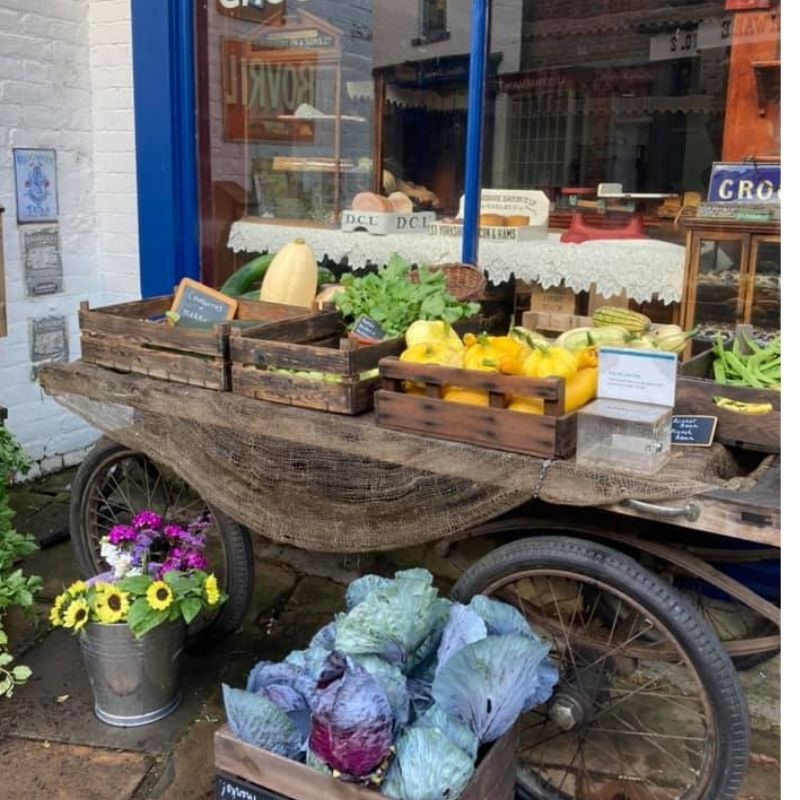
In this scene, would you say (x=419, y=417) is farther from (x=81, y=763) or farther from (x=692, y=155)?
(x=692, y=155)

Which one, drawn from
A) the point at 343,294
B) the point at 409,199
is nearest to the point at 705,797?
→ the point at 343,294

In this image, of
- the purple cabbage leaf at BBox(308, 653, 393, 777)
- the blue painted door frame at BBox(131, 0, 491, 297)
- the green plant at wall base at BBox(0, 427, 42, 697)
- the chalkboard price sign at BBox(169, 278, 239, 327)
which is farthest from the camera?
the blue painted door frame at BBox(131, 0, 491, 297)

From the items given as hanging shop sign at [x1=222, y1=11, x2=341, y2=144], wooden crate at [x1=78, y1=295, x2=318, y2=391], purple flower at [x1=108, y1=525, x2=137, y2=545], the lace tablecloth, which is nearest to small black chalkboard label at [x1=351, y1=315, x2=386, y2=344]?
wooden crate at [x1=78, y1=295, x2=318, y2=391]

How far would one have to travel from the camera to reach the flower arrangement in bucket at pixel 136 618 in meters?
2.96

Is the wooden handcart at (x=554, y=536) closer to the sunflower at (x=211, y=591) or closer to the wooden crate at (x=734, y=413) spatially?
the wooden crate at (x=734, y=413)

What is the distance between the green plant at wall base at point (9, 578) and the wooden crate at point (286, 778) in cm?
143

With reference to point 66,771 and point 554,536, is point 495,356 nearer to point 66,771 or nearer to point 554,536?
point 554,536

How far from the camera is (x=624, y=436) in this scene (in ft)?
8.34

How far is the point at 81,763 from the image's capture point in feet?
9.70

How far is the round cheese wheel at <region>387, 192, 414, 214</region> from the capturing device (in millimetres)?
4566

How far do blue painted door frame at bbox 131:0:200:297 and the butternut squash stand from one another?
1257 mm

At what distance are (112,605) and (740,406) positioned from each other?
2.04 meters

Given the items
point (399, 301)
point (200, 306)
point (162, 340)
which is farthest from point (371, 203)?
point (162, 340)

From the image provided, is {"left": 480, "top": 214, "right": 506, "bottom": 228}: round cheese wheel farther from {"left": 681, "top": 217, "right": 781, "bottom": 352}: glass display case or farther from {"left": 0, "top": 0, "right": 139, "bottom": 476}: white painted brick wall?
{"left": 0, "top": 0, "right": 139, "bottom": 476}: white painted brick wall
